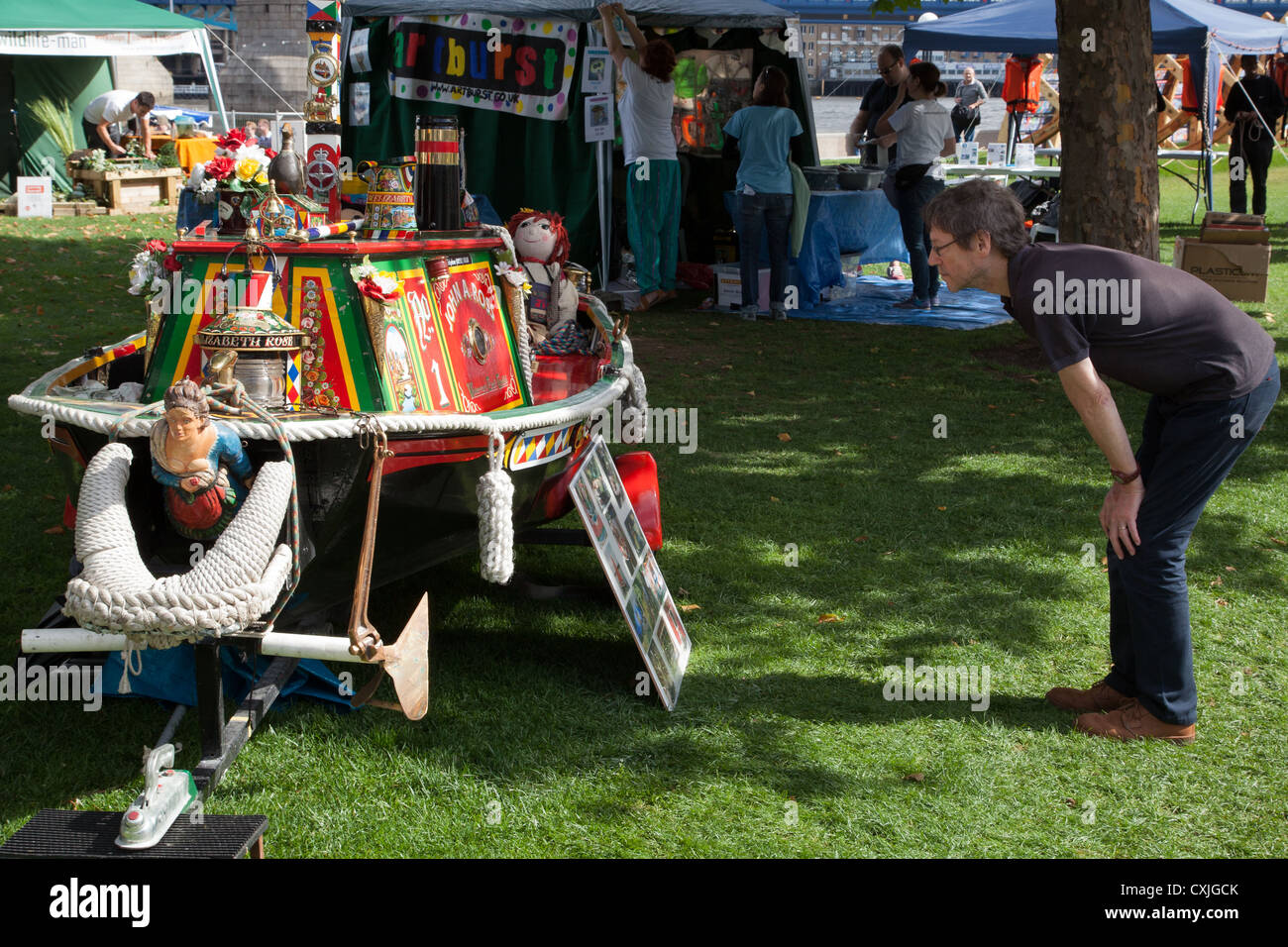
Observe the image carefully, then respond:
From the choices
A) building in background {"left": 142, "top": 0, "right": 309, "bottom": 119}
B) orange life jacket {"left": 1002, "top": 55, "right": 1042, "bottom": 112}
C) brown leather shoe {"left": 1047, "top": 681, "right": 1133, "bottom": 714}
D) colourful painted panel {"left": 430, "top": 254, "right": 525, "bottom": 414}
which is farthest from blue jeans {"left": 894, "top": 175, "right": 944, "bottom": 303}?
building in background {"left": 142, "top": 0, "right": 309, "bottom": 119}

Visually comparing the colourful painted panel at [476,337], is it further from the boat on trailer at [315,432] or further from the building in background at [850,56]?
the building in background at [850,56]

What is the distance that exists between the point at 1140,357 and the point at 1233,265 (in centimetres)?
968

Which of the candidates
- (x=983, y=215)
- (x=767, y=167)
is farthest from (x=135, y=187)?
(x=983, y=215)

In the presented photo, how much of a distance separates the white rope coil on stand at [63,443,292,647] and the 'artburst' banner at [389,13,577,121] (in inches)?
361

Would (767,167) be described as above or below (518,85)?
below

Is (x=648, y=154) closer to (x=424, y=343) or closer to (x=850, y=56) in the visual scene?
(x=424, y=343)

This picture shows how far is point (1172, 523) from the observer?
12.7ft

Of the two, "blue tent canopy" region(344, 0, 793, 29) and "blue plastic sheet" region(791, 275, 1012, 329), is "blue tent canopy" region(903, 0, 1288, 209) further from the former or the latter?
"blue tent canopy" region(344, 0, 793, 29)

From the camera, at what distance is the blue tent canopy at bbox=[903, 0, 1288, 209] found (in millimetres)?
14688

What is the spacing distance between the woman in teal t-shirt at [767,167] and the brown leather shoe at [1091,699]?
755cm

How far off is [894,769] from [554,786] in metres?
1.11

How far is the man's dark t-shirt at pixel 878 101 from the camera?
44.2ft

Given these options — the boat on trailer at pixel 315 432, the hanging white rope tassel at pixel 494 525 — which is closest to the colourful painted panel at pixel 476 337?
the boat on trailer at pixel 315 432

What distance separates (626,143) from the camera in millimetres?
12000
